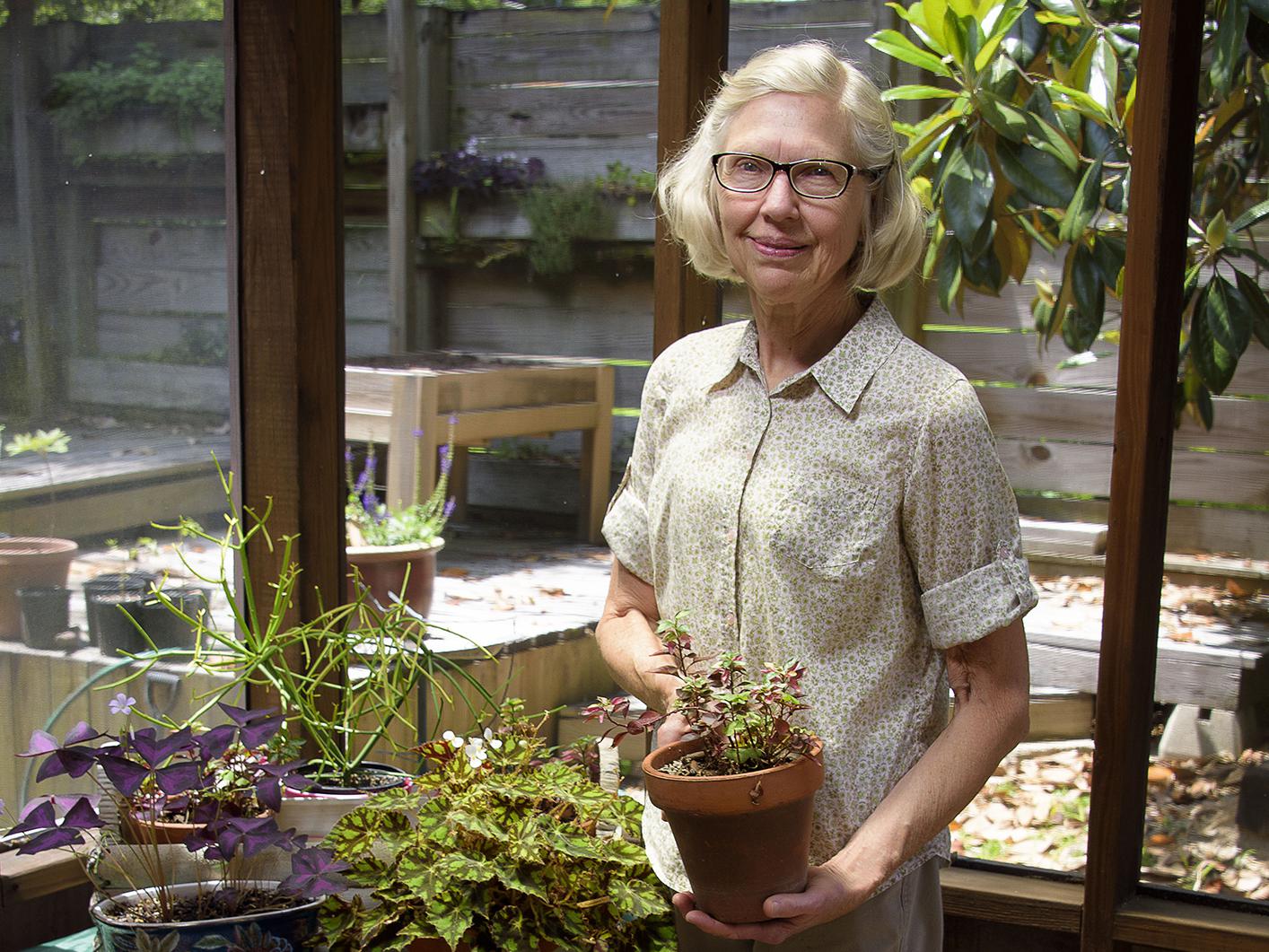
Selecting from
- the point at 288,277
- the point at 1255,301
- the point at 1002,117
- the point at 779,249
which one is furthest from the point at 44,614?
the point at 1255,301

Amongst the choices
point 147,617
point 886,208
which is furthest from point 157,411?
point 886,208

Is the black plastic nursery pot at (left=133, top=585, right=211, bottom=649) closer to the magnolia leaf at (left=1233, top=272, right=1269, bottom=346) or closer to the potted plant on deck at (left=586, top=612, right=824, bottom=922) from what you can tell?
the potted plant on deck at (left=586, top=612, right=824, bottom=922)

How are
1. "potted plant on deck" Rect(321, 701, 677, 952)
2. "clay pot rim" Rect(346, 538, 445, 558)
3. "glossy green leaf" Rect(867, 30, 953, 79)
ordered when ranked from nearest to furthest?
"potted plant on deck" Rect(321, 701, 677, 952)
"glossy green leaf" Rect(867, 30, 953, 79)
"clay pot rim" Rect(346, 538, 445, 558)

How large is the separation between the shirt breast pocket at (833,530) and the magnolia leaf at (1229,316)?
2.57 ft

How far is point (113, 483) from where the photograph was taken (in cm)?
197

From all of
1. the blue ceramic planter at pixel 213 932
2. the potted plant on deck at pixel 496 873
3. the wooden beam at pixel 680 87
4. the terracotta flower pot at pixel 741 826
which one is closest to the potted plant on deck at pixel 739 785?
the terracotta flower pot at pixel 741 826

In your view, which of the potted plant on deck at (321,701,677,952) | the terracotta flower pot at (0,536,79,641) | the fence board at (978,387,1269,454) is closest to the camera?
the potted plant on deck at (321,701,677,952)

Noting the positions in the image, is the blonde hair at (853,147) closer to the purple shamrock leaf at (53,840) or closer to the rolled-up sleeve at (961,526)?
the rolled-up sleeve at (961,526)

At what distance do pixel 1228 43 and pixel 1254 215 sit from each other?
0.22m

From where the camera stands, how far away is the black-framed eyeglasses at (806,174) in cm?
133

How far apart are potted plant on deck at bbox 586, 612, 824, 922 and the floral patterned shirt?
0.09 meters

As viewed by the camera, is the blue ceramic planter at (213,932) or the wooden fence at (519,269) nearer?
the blue ceramic planter at (213,932)

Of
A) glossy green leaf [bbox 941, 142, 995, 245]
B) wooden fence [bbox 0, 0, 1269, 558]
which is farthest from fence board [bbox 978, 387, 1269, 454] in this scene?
glossy green leaf [bbox 941, 142, 995, 245]

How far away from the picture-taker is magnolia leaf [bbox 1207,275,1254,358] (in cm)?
182
